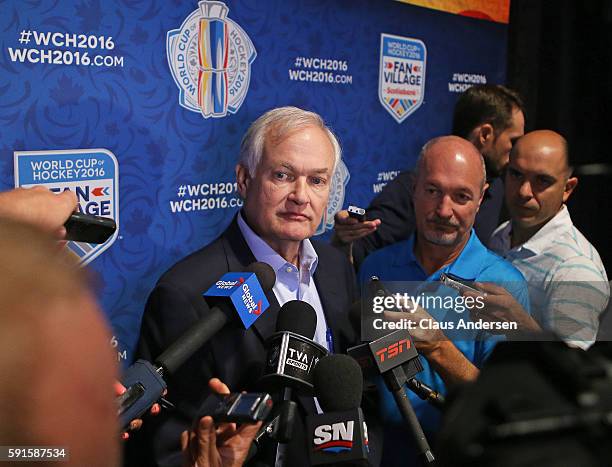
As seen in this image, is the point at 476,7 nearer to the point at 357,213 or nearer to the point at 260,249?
the point at 357,213

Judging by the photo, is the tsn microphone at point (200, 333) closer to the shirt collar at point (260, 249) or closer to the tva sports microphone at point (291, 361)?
the tva sports microphone at point (291, 361)

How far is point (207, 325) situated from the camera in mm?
1354

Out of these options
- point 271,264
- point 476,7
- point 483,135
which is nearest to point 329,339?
point 271,264

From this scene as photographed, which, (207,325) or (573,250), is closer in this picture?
(207,325)

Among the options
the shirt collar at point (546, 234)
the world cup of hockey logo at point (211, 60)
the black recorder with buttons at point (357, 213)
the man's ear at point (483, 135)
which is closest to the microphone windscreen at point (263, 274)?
the black recorder with buttons at point (357, 213)

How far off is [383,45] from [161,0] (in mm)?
1246

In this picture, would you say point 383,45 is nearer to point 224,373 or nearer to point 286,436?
point 224,373

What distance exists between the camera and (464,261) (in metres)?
2.13

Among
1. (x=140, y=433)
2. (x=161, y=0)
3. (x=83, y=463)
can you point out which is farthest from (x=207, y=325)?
(x=161, y=0)

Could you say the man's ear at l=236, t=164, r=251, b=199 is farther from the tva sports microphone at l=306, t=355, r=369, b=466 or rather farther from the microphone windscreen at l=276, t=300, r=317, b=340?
the tva sports microphone at l=306, t=355, r=369, b=466

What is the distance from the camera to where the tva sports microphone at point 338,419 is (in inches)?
49.4

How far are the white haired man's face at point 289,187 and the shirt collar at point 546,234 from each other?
0.80 metres

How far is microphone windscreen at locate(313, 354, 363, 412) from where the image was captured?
4.22 feet

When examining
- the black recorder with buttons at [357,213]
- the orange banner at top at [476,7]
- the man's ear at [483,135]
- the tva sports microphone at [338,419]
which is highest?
the orange banner at top at [476,7]
